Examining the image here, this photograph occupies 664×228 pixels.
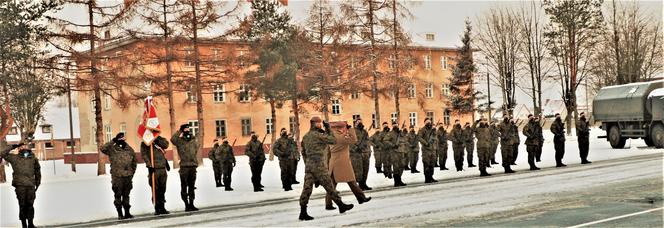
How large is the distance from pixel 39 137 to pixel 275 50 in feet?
164

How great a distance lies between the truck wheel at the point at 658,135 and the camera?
2961 cm

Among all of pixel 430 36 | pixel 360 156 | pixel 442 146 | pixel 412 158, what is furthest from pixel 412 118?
pixel 360 156

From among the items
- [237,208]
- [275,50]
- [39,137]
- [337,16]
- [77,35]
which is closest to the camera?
[237,208]

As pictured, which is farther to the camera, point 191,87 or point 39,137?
point 39,137

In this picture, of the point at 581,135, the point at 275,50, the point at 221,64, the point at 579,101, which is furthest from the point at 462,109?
the point at 579,101

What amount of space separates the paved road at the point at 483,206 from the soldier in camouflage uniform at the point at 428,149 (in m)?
1.54

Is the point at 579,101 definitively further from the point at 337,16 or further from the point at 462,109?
the point at 337,16

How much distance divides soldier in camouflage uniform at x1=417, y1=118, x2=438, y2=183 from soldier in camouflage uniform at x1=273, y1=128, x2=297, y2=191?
3556 millimetres

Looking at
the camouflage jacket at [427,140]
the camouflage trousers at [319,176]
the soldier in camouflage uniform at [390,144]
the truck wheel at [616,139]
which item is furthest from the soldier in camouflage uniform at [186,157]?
the truck wheel at [616,139]

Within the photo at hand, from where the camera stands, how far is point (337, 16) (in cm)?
3725

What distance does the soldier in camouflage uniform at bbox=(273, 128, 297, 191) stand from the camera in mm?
19344

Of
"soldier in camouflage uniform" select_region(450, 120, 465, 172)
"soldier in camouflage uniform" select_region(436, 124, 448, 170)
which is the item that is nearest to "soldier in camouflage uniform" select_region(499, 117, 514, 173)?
"soldier in camouflage uniform" select_region(450, 120, 465, 172)

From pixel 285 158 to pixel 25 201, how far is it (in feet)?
24.3

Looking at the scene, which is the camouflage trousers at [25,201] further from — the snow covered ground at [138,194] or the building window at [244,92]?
the building window at [244,92]
